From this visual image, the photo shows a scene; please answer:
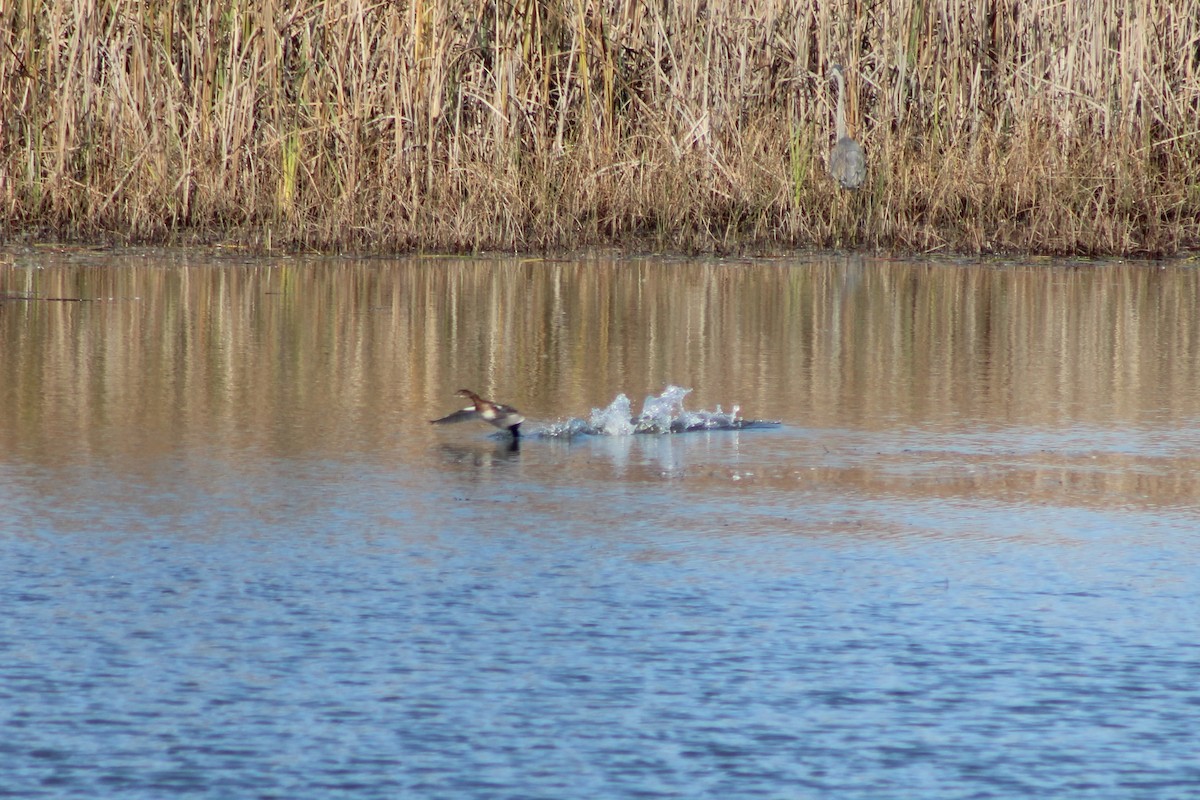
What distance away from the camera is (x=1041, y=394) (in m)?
6.81

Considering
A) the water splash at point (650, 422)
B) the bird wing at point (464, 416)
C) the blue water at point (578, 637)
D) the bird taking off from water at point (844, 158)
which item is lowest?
the blue water at point (578, 637)

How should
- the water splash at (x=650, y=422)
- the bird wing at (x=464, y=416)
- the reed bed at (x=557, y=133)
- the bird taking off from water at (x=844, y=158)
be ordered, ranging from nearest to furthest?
the bird wing at (x=464, y=416) < the water splash at (x=650, y=422) < the bird taking off from water at (x=844, y=158) < the reed bed at (x=557, y=133)

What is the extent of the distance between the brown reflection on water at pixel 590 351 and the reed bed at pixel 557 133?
630mm

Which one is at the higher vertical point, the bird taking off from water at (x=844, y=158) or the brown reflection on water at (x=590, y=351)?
the bird taking off from water at (x=844, y=158)

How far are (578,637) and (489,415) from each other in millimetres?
2220

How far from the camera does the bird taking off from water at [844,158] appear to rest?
39.0 feet

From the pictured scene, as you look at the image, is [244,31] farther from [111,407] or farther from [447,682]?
[447,682]

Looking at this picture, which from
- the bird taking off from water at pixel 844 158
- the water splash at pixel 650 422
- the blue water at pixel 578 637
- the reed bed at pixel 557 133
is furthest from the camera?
the reed bed at pixel 557 133

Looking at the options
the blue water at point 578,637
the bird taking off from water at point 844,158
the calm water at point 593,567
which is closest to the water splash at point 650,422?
the calm water at point 593,567

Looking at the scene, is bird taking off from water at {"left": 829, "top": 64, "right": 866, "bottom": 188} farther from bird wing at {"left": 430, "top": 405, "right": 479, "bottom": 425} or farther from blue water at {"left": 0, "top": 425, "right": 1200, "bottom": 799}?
blue water at {"left": 0, "top": 425, "right": 1200, "bottom": 799}

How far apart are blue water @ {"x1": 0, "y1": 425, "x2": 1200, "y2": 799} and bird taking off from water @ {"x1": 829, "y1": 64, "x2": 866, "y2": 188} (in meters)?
6.86

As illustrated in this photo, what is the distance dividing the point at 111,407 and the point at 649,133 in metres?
6.91

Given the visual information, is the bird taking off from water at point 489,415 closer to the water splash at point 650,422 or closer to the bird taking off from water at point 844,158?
the water splash at point 650,422

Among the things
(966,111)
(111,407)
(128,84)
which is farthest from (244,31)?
(111,407)
